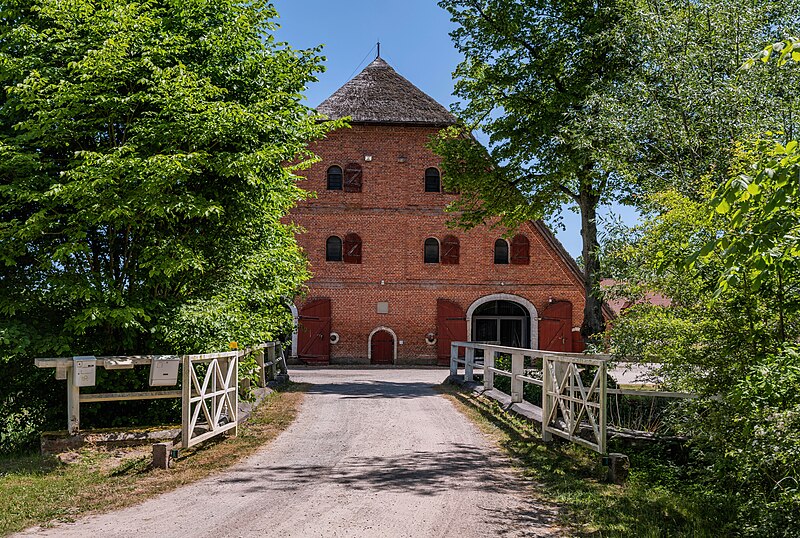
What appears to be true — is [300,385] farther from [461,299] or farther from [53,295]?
[461,299]

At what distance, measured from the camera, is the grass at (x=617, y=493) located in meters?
6.13

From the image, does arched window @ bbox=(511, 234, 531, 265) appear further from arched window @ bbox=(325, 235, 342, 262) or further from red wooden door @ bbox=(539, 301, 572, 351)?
arched window @ bbox=(325, 235, 342, 262)

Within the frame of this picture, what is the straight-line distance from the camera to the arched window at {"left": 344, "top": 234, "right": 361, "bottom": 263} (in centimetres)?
2836

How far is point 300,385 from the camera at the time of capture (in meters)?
18.4

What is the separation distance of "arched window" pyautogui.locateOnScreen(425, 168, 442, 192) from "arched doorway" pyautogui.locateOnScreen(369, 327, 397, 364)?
6.11 m


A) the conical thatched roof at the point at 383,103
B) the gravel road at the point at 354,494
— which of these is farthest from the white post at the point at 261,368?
the conical thatched roof at the point at 383,103

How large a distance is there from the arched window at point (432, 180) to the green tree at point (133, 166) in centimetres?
1778

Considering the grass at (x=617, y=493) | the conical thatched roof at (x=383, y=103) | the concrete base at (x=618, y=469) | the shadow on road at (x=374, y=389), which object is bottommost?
the shadow on road at (x=374, y=389)

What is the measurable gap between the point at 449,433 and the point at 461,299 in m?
17.7

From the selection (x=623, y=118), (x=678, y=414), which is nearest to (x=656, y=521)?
(x=678, y=414)

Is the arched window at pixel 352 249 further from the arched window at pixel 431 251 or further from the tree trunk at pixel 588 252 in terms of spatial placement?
the tree trunk at pixel 588 252

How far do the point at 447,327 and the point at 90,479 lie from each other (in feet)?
70.0

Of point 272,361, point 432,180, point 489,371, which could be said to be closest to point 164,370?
point 489,371

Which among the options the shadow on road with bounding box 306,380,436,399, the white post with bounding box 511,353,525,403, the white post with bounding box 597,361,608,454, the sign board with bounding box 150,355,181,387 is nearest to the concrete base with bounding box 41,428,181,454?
the sign board with bounding box 150,355,181,387
